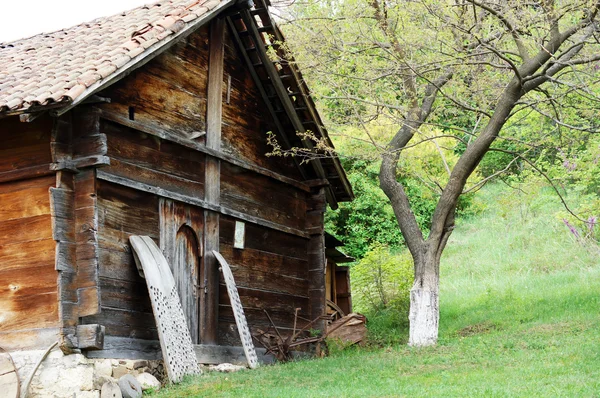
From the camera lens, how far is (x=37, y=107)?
8.67 m

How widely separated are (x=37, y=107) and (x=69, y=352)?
2931mm

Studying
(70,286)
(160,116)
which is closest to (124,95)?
(160,116)

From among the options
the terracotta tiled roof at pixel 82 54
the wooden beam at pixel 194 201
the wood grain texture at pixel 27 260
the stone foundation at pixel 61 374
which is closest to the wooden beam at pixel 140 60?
the terracotta tiled roof at pixel 82 54

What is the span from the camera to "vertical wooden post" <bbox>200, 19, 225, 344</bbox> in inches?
476

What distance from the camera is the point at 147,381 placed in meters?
9.92

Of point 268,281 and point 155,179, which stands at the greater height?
point 155,179

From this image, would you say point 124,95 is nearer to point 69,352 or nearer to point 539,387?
point 69,352

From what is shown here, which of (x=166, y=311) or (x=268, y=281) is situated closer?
(x=166, y=311)

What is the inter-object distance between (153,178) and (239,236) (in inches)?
90.7

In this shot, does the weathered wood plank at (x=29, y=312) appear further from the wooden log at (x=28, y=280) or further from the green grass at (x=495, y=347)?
the green grass at (x=495, y=347)

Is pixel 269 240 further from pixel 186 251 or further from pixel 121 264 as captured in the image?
pixel 121 264

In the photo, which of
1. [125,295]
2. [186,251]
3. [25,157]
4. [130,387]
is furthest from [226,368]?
[25,157]

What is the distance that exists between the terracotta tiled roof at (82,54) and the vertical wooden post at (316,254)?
4671 mm

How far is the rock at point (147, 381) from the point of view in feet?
32.3
